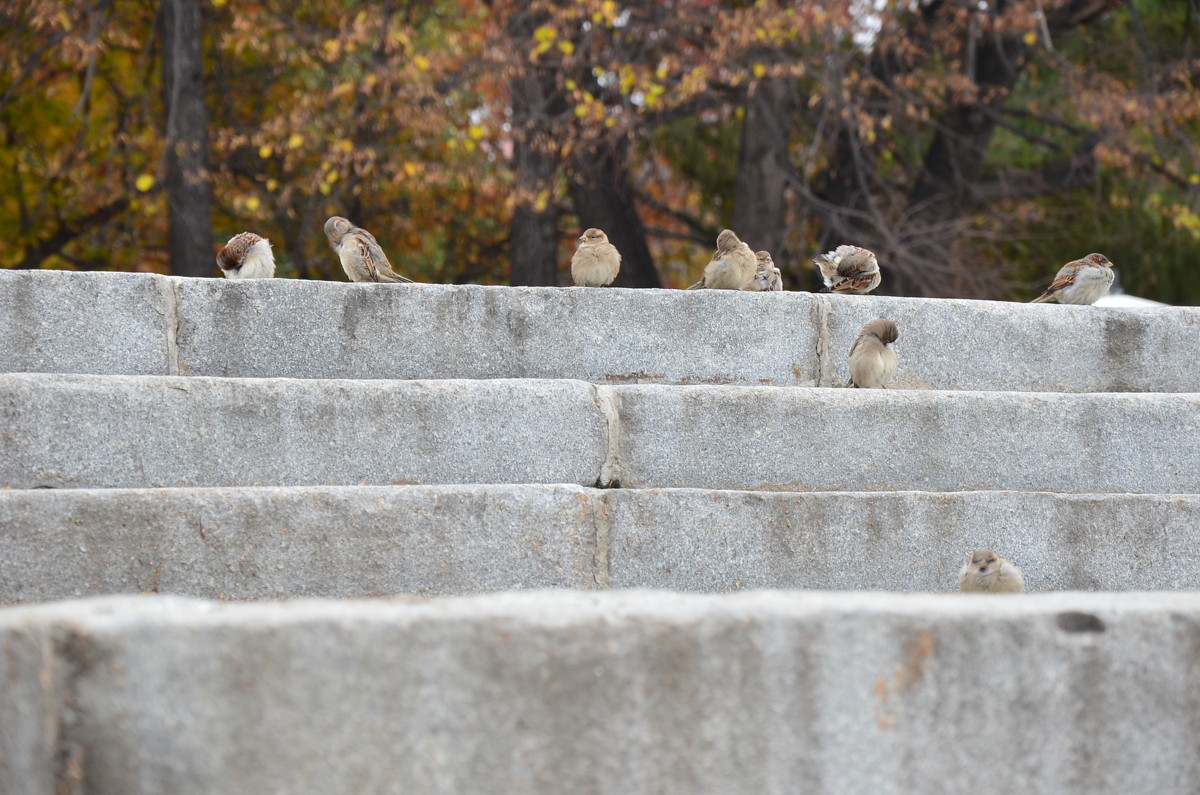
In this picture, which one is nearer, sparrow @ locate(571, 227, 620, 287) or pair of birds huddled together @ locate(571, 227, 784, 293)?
pair of birds huddled together @ locate(571, 227, 784, 293)

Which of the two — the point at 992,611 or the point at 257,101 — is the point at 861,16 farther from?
the point at 992,611

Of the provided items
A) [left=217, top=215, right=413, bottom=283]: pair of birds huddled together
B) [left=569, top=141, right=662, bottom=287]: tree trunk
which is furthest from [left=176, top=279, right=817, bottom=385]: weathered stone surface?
[left=569, top=141, right=662, bottom=287]: tree trunk

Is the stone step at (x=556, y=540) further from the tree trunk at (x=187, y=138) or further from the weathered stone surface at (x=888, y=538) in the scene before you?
the tree trunk at (x=187, y=138)

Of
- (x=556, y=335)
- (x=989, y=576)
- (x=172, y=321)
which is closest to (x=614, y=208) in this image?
(x=556, y=335)

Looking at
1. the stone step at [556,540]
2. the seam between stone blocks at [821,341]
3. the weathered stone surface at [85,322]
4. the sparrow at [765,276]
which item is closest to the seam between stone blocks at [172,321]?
the weathered stone surface at [85,322]

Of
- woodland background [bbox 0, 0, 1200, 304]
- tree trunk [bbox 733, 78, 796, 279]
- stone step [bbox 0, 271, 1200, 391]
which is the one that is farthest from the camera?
tree trunk [bbox 733, 78, 796, 279]

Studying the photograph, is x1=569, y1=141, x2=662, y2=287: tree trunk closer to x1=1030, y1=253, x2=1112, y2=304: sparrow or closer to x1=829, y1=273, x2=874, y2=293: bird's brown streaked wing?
x1=829, y1=273, x2=874, y2=293: bird's brown streaked wing

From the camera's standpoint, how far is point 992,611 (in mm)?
2666

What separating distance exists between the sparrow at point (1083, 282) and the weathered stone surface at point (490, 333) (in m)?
2.12

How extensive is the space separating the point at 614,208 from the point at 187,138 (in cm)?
494

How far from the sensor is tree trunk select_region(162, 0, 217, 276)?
546 inches

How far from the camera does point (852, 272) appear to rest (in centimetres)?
777

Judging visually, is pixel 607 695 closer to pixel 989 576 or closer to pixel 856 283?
pixel 989 576

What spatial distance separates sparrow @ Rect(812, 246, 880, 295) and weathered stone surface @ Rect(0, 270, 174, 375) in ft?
13.0
